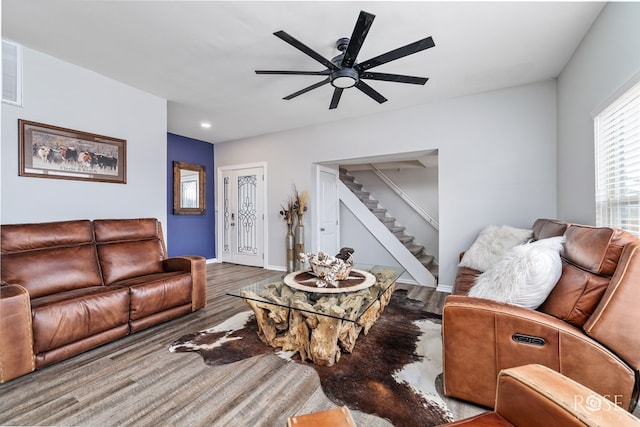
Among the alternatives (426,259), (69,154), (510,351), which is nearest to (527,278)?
(510,351)

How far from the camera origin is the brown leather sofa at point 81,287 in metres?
1.77

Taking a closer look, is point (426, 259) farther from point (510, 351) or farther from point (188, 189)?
point (188, 189)

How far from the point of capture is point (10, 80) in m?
2.43

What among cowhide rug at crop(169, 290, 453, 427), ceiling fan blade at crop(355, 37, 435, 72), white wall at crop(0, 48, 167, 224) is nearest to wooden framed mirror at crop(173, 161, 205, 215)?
white wall at crop(0, 48, 167, 224)

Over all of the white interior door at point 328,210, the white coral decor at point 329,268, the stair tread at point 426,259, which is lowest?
the stair tread at point 426,259

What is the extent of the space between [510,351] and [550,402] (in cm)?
71

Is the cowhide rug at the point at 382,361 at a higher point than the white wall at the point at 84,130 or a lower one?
lower

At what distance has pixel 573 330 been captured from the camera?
128 cm

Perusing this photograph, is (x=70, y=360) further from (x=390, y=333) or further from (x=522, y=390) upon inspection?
(x=522, y=390)

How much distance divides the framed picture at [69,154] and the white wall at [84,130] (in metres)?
0.06

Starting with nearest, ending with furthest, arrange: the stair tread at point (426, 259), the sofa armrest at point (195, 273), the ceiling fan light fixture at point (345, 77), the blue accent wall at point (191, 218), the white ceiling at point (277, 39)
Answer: the white ceiling at point (277, 39), the ceiling fan light fixture at point (345, 77), the sofa armrest at point (195, 273), the stair tread at point (426, 259), the blue accent wall at point (191, 218)

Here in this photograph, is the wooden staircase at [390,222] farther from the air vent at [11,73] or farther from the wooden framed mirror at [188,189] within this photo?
the air vent at [11,73]

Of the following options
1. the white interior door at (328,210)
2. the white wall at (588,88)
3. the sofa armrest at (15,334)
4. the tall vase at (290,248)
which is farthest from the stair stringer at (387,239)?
the sofa armrest at (15,334)

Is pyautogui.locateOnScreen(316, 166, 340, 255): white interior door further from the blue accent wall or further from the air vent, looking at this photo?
the air vent
